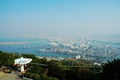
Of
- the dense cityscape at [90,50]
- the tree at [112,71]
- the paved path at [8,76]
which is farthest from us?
the dense cityscape at [90,50]

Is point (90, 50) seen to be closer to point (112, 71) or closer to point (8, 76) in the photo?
point (8, 76)

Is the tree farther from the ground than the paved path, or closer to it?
farther from the ground

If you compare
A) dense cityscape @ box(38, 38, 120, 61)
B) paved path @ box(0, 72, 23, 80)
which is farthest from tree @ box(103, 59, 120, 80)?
dense cityscape @ box(38, 38, 120, 61)

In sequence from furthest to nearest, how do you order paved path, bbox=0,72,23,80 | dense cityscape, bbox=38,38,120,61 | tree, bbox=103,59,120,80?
1. dense cityscape, bbox=38,38,120,61
2. paved path, bbox=0,72,23,80
3. tree, bbox=103,59,120,80

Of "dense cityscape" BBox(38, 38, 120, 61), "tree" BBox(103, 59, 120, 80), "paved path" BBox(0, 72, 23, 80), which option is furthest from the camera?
"dense cityscape" BBox(38, 38, 120, 61)

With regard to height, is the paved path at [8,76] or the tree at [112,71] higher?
the tree at [112,71]

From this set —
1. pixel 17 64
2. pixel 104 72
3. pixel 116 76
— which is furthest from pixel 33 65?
pixel 116 76

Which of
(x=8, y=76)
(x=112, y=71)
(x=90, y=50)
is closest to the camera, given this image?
(x=112, y=71)

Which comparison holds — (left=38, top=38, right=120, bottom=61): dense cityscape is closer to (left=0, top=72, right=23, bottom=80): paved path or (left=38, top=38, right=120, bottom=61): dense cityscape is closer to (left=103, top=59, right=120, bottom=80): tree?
(left=0, top=72, right=23, bottom=80): paved path

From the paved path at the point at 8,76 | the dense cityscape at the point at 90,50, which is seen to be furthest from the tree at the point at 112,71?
the dense cityscape at the point at 90,50

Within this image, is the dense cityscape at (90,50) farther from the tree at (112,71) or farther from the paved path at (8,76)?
the tree at (112,71)

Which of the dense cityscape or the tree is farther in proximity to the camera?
the dense cityscape

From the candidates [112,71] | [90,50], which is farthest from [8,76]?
[90,50]
